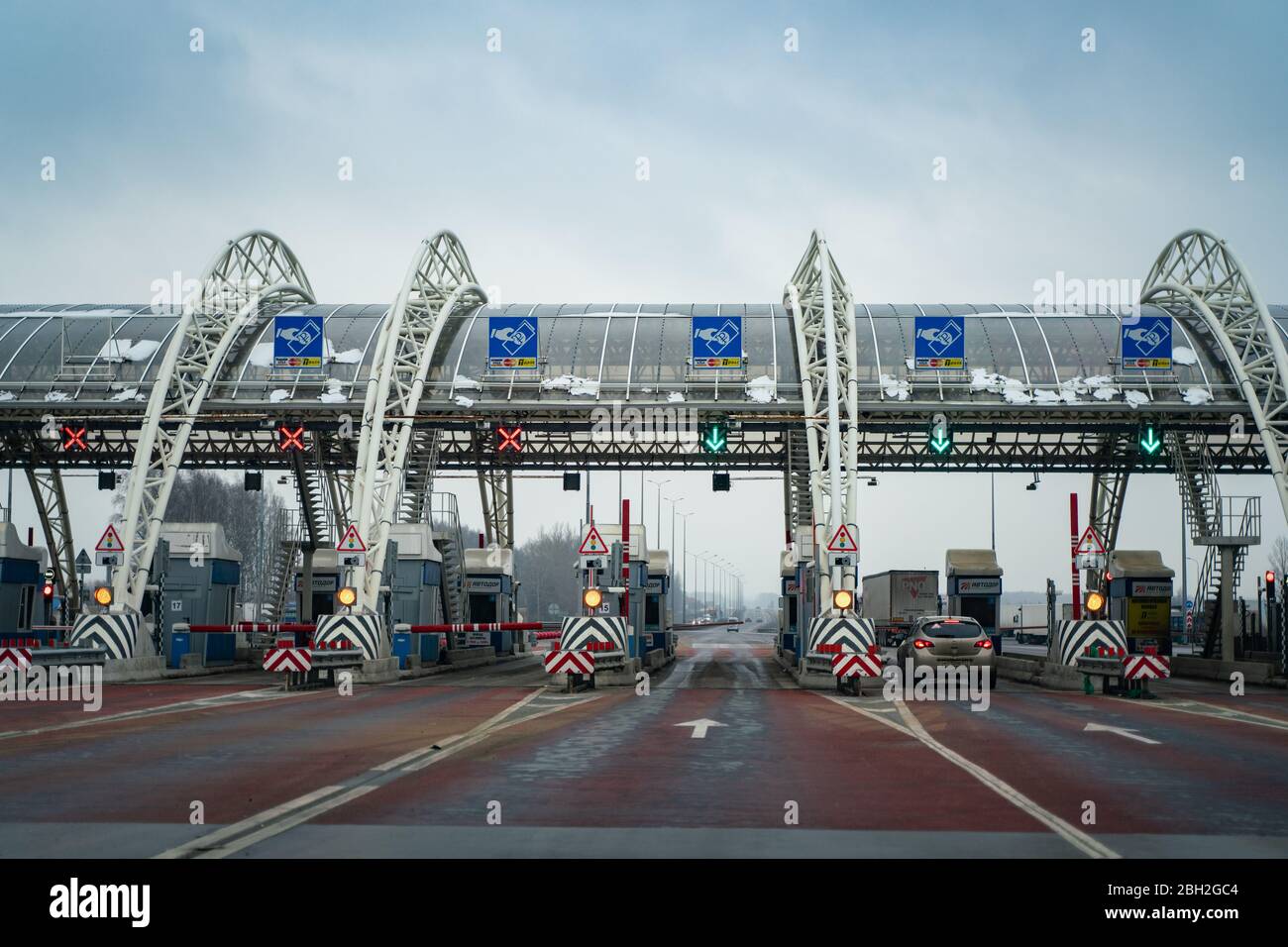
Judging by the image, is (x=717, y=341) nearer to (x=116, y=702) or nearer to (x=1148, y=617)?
(x=1148, y=617)

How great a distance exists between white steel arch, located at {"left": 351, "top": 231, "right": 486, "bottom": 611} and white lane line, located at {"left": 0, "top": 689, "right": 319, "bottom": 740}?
24.7 feet

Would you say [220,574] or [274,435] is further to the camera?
[274,435]

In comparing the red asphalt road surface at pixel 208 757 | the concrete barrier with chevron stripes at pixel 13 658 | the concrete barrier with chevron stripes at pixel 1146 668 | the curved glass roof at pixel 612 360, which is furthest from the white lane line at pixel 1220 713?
the concrete barrier with chevron stripes at pixel 13 658

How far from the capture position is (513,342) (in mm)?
36531

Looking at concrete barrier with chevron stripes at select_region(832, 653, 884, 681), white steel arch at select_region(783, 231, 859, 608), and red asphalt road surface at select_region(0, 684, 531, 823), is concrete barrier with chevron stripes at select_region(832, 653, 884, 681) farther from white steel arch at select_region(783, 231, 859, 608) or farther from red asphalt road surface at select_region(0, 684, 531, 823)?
red asphalt road surface at select_region(0, 684, 531, 823)

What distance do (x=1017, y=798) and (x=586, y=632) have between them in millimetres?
16217

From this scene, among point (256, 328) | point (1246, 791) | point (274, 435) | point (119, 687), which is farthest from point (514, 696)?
point (274, 435)

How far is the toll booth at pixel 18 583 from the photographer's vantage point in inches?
1369

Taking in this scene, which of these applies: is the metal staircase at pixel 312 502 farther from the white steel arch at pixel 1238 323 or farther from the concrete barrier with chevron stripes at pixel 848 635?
the white steel arch at pixel 1238 323

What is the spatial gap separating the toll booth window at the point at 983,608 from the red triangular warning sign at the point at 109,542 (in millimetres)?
29271

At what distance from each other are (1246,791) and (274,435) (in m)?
42.6

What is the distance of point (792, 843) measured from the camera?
26.3ft

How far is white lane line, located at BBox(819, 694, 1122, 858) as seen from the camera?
26.0 feet
